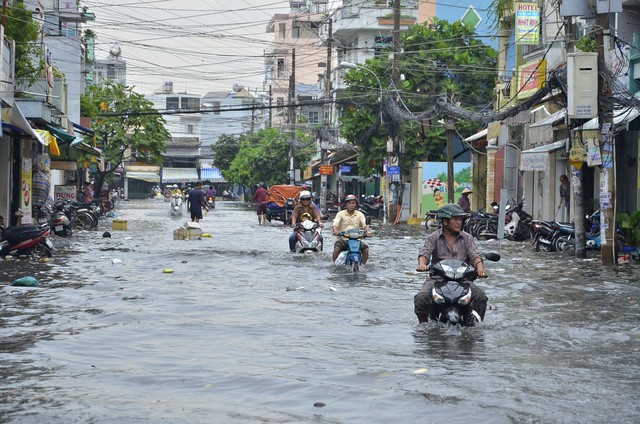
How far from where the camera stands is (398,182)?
50.1 meters

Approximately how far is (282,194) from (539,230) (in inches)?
836

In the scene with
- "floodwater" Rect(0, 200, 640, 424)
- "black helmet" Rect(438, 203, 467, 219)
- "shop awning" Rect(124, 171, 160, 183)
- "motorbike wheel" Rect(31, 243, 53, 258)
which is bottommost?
"floodwater" Rect(0, 200, 640, 424)

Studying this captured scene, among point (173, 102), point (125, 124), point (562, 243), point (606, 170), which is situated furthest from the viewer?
point (173, 102)

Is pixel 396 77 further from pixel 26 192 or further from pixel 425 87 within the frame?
pixel 26 192

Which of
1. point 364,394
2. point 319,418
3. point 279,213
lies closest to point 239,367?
point 364,394

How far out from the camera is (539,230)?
28.0 metres

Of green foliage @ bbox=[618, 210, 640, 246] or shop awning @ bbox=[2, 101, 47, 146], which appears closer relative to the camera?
green foliage @ bbox=[618, 210, 640, 246]

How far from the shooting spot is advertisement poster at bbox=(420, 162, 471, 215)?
51.3 m

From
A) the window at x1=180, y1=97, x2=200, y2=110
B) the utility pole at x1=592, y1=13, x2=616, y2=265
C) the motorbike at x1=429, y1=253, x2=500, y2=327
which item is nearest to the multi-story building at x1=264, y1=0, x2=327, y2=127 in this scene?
the window at x1=180, y1=97, x2=200, y2=110

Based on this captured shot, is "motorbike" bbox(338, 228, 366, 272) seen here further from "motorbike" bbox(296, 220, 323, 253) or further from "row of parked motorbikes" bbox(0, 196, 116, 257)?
"row of parked motorbikes" bbox(0, 196, 116, 257)

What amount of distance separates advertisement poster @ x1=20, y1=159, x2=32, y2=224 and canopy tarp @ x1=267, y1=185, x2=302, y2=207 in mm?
16266

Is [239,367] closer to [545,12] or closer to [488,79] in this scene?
[545,12]

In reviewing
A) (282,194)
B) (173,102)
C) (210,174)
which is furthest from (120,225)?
(210,174)

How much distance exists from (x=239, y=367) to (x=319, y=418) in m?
2.17
